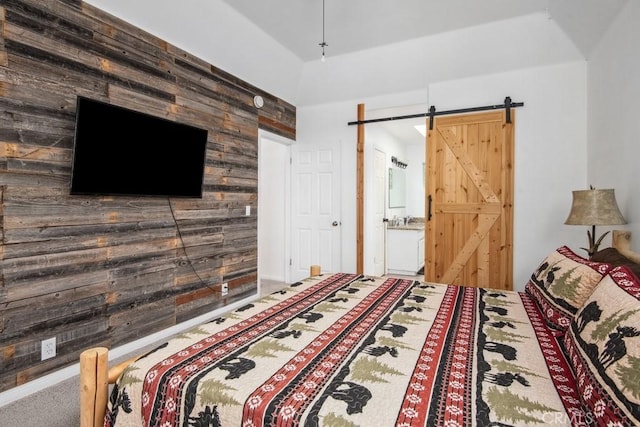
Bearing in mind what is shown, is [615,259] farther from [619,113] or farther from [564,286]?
[619,113]

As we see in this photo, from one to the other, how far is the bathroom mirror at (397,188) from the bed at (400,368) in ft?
14.8

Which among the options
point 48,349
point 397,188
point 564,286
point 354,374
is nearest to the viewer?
point 354,374

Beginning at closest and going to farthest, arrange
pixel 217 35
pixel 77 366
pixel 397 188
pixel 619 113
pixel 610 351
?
pixel 610 351 → pixel 77 366 → pixel 619 113 → pixel 217 35 → pixel 397 188

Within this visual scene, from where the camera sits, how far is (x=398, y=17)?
3.46m

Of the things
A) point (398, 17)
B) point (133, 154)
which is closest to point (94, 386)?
point (133, 154)

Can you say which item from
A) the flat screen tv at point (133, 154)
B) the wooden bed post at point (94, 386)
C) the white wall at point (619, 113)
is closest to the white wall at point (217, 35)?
the flat screen tv at point (133, 154)

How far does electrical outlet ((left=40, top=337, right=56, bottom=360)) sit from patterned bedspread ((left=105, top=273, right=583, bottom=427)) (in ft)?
4.89

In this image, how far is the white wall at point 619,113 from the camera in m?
2.44

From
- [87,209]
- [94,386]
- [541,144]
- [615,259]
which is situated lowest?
[94,386]

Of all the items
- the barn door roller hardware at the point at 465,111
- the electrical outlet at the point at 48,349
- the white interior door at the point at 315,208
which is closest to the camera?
the electrical outlet at the point at 48,349

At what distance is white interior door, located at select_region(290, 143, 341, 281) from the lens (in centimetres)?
511

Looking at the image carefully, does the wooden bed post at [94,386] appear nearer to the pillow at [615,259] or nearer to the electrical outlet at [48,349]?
the electrical outlet at [48,349]

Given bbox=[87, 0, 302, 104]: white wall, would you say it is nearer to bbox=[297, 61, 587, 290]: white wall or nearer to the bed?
bbox=[297, 61, 587, 290]: white wall

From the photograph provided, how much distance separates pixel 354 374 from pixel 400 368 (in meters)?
0.18
